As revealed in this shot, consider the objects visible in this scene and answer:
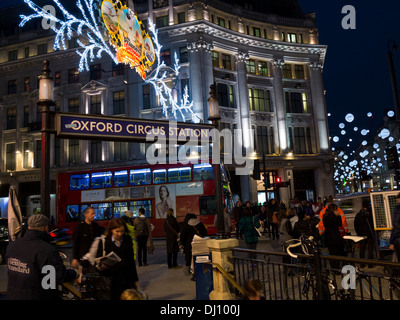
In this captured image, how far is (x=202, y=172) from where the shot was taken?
1803 centimetres

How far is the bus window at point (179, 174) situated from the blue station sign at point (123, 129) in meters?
9.71

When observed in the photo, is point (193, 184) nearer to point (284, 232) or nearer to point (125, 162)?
point (284, 232)

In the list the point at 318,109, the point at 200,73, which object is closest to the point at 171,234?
the point at 200,73

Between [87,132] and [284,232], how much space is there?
5.67 metres

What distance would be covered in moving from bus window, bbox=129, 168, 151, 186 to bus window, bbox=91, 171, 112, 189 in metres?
1.25

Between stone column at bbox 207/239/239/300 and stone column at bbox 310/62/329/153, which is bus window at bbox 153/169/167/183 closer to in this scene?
stone column at bbox 207/239/239/300

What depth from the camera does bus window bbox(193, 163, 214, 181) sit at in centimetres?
1792

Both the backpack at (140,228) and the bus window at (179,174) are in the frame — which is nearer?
the backpack at (140,228)

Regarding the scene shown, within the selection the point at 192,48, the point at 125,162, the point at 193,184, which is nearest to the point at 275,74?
the point at 192,48

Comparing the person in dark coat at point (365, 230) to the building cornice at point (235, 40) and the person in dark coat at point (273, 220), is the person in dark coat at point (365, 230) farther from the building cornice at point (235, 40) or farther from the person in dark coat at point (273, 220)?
the building cornice at point (235, 40)

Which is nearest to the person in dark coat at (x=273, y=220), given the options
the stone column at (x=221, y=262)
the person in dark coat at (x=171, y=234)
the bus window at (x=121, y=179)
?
the person in dark coat at (x=171, y=234)

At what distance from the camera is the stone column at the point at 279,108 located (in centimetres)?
3367

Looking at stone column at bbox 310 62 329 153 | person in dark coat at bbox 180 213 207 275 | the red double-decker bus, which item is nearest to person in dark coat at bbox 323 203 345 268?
person in dark coat at bbox 180 213 207 275

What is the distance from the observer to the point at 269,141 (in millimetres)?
33719
